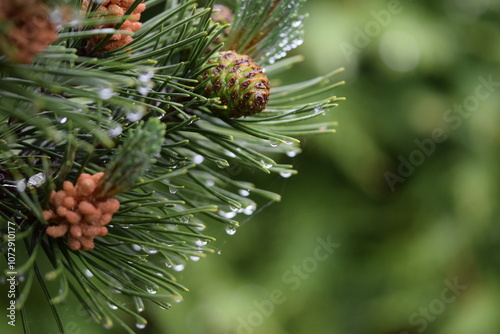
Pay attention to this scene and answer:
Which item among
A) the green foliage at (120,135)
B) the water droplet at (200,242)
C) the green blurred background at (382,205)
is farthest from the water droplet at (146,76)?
the green blurred background at (382,205)

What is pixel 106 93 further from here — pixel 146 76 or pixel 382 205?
pixel 382 205

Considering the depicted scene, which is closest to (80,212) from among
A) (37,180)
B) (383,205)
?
(37,180)

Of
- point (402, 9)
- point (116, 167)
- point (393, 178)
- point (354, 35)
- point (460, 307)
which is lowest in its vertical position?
point (460, 307)

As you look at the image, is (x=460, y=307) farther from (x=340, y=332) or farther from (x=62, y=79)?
(x=62, y=79)

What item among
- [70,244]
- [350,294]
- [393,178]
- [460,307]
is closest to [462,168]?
[393,178]

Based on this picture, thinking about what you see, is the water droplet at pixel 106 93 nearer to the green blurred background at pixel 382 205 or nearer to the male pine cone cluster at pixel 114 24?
the male pine cone cluster at pixel 114 24

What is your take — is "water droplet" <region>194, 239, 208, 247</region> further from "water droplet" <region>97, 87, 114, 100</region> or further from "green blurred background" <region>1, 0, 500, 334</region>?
"green blurred background" <region>1, 0, 500, 334</region>
